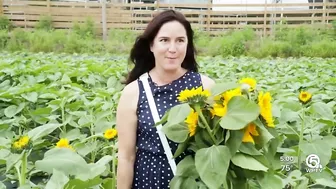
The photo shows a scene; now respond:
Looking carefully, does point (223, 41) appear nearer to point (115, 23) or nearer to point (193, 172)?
point (115, 23)

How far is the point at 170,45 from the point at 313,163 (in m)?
0.63

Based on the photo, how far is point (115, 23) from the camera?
15539mm

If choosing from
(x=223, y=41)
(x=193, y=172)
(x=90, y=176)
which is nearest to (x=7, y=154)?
(x=90, y=176)

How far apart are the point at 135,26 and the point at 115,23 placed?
59 cm

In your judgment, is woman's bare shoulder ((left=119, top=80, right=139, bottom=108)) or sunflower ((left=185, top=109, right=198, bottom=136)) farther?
woman's bare shoulder ((left=119, top=80, right=139, bottom=108))

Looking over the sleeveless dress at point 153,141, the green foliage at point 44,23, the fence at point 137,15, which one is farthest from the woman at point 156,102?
the green foliage at point 44,23

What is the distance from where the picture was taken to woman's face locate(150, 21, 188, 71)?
1805 millimetres

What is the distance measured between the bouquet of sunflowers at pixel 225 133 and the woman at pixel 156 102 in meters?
0.43

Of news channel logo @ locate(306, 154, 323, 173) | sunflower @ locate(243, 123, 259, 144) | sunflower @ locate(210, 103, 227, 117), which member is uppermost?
sunflower @ locate(210, 103, 227, 117)

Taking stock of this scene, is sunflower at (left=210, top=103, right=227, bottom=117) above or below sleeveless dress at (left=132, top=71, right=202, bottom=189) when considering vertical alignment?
above

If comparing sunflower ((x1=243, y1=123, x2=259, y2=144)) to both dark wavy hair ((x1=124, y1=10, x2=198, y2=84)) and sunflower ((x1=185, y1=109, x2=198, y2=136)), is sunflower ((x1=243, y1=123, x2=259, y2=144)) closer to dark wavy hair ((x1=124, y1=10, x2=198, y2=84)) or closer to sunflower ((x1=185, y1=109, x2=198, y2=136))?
sunflower ((x1=185, y1=109, x2=198, y2=136))

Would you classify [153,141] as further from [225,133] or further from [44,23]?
[44,23]

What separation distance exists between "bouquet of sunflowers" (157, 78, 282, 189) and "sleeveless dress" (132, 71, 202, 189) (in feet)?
1.39

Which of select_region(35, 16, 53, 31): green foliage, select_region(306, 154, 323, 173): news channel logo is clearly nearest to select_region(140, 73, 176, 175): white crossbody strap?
select_region(306, 154, 323, 173): news channel logo
